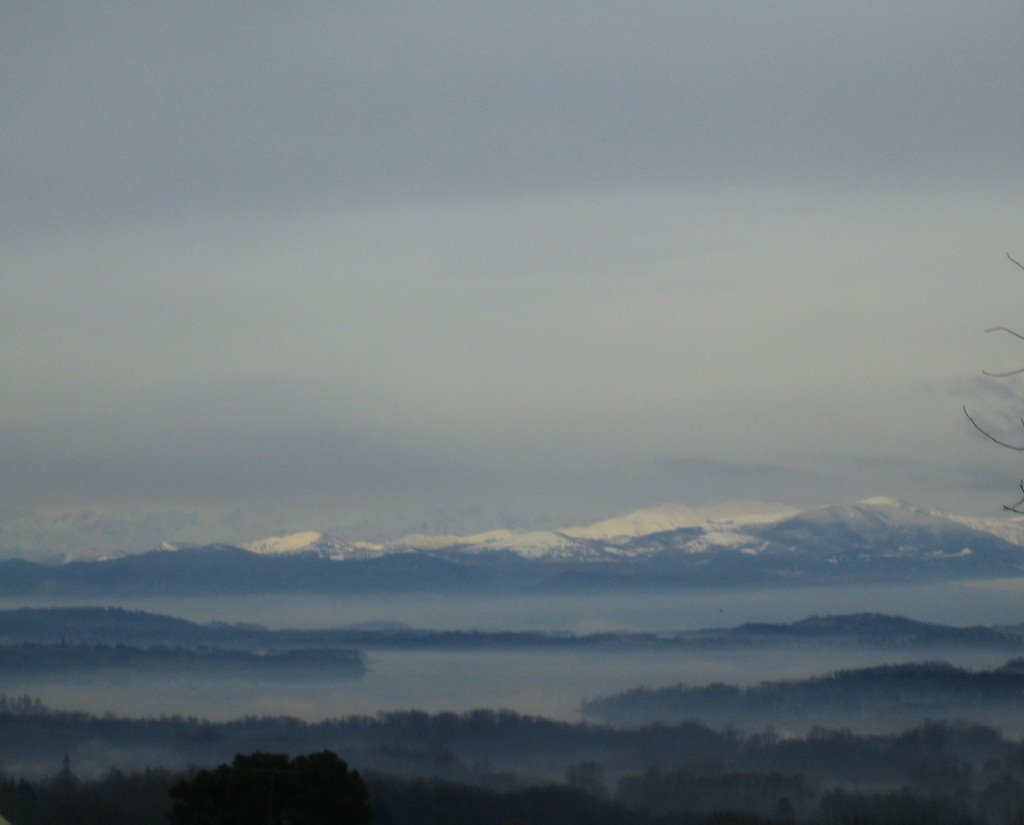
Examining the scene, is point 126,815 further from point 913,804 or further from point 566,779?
point 913,804

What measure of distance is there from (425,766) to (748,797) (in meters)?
46.6

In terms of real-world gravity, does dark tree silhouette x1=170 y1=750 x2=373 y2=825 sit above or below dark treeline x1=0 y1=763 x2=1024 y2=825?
above

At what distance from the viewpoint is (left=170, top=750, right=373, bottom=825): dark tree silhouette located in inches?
2189

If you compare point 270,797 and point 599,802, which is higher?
point 270,797

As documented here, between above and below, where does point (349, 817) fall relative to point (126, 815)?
above

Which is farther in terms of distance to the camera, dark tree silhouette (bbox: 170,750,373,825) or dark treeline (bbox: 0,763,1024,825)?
dark treeline (bbox: 0,763,1024,825)

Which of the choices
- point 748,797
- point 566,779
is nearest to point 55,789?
point 566,779

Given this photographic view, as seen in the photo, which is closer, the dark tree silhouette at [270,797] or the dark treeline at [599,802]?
the dark tree silhouette at [270,797]

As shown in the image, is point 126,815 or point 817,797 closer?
point 126,815

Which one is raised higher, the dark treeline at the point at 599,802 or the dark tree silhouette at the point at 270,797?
the dark tree silhouette at the point at 270,797

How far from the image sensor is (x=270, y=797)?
179 ft

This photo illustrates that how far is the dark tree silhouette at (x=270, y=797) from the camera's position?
182 ft

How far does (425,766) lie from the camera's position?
191125 millimetres

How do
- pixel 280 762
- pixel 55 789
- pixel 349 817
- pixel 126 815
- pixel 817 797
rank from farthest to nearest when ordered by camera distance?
pixel 817 797 < pixel 55 789 < pixel 126 815 < pixel 280 762 < pixel 349 817
